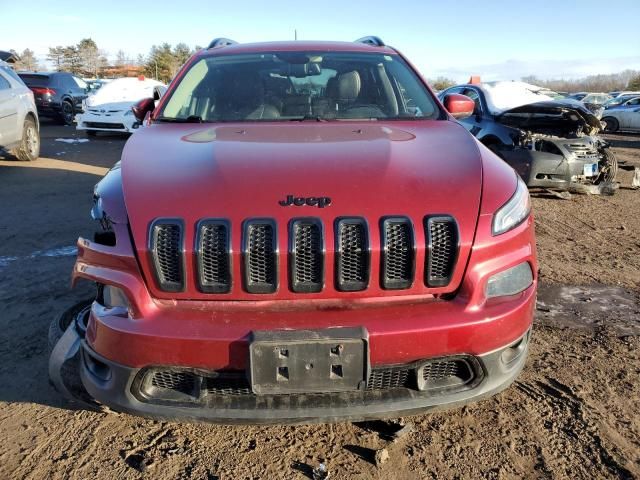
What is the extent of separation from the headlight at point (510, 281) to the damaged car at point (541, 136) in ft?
16.8

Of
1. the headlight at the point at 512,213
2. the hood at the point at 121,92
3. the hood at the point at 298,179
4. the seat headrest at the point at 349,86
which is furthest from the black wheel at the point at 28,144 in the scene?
the headlight at the point at 512,213

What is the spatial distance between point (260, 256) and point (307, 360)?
41 cm

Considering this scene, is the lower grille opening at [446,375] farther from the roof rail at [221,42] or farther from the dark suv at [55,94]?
the dark suv at [55,94]

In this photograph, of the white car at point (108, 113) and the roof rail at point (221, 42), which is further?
the white car at point (108, 113)

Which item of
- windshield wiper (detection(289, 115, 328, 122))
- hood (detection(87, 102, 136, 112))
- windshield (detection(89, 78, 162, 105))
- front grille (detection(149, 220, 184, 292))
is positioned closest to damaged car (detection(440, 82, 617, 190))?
windshield wiper (detection(289, 115, 328, 122))

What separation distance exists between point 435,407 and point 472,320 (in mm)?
361

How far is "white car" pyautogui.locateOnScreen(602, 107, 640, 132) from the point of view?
750 inches

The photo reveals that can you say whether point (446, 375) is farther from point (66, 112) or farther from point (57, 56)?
point (57, 56)

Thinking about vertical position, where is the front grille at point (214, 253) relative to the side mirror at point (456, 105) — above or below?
below

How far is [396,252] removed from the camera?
6.30ft

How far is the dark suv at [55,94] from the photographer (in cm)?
1598

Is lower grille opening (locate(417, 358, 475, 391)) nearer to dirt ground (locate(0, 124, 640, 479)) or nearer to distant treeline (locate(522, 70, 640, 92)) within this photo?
dirt ground (locate(0, 124, 640, 479))

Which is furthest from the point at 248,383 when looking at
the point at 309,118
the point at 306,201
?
the point at 309,118

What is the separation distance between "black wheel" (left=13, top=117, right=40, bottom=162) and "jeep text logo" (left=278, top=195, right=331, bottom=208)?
854 centimetres
